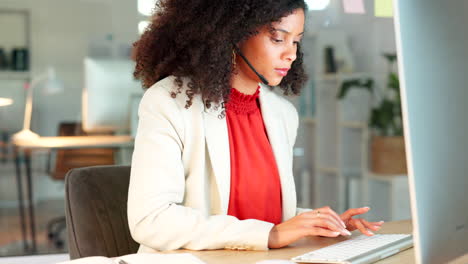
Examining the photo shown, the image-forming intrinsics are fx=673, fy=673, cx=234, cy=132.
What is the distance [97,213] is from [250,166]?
0.38 m

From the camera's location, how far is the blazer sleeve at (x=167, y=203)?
1.31 meters

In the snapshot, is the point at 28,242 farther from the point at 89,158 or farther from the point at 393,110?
the point at 393,110

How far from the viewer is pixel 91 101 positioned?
3.65 m

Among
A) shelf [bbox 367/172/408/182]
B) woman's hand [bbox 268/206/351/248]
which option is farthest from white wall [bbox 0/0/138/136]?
woman's hand [bbox 268/206/351/248]

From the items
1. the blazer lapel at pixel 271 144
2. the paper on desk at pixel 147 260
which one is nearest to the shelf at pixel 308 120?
the blazer lapel at pixel 271 144

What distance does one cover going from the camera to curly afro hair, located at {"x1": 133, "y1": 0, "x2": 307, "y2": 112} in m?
1.54

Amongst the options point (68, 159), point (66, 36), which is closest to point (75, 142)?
point (68, 159)

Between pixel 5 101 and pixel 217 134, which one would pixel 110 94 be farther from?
pixel 217 134

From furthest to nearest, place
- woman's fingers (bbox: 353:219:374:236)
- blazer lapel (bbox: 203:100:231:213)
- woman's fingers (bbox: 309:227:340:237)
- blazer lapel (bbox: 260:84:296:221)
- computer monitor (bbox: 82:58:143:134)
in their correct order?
1. computer monitor (bbox: 82:58:143:134)
2. blazer lapel (bbox: 260:84:296:221)
3. blazer lapel (bbox: 203:100:231:213)
4. woman's fingers (bbox: 353:219:374:236)
5. woman's fingers (bbox: 309:227:340:237)

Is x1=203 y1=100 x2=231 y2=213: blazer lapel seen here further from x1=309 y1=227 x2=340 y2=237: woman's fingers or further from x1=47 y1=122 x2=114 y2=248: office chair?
x1=47 y1=122 x2=114 y2=248: office chair

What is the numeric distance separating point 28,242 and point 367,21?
239 cm

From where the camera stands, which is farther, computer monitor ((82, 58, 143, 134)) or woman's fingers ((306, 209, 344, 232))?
computer monitor ((82, 58, 143, 134))

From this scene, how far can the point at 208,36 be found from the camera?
61.6 inches

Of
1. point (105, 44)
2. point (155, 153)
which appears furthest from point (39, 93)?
point (155, 153)
